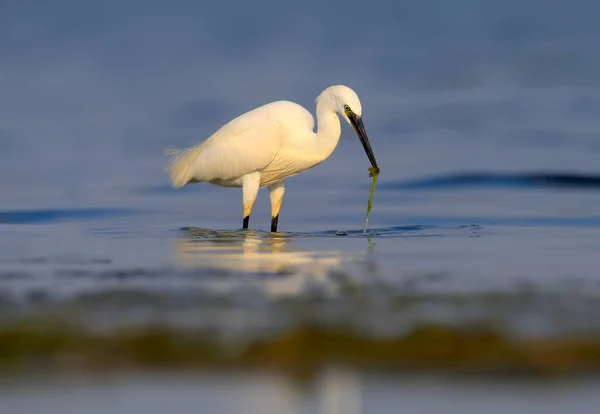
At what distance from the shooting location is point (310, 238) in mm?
11250

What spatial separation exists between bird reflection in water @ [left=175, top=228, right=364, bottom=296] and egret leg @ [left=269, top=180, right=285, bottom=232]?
67 centimetres

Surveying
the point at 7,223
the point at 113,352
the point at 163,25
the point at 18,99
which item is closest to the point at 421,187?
the point at 7,223

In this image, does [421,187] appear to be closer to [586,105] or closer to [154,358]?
[586,105]

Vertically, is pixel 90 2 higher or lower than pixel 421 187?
higher

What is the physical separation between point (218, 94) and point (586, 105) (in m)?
7.48

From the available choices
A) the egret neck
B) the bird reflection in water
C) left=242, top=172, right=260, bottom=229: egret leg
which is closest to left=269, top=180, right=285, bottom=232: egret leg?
left=242, top=172, right=260, bottom=229: egret leg

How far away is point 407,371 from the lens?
5.96 metres

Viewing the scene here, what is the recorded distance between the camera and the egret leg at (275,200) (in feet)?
41.0

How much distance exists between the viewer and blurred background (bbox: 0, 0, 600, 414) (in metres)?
5.90

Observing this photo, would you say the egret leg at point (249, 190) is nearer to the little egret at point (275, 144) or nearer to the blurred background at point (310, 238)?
the little egret at point (275, 144)

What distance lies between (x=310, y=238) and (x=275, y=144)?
1.34 metres

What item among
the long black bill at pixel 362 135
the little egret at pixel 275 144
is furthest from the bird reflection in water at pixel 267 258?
the long black bill at pixel 362 135

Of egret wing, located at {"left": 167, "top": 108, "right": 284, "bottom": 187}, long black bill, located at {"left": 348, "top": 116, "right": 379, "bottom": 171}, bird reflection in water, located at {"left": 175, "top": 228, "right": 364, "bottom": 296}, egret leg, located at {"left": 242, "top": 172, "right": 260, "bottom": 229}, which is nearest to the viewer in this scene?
bird reflection in water, located at {"left": 175, "top": 228, "right": 364, "bottom": 296}

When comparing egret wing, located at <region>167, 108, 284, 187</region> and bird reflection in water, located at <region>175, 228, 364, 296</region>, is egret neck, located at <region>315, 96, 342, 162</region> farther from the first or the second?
bird reflection in water, located at <region>175, 228, 364, 296</region>
